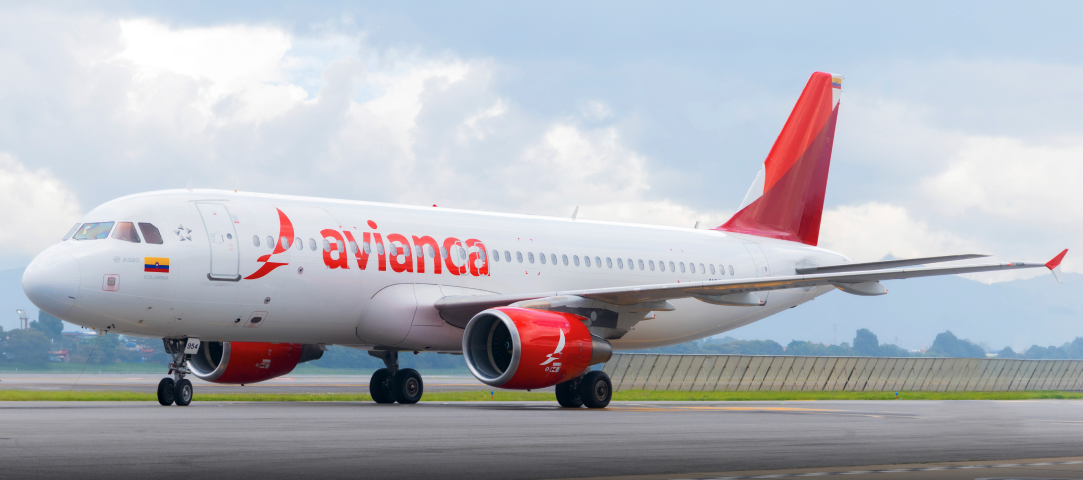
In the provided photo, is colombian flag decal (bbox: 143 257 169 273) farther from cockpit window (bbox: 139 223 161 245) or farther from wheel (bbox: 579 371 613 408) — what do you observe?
wheel (bbox: 579 371 613 408)

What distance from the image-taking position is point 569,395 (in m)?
22.3

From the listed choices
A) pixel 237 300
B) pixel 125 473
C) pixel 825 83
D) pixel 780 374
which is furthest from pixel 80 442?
pixel 780 374

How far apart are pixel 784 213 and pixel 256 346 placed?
15.6 metres

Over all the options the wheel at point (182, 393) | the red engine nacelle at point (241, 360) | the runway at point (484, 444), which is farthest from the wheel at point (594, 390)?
the wheel at point (182, 393)

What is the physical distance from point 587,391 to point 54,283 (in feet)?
32.4

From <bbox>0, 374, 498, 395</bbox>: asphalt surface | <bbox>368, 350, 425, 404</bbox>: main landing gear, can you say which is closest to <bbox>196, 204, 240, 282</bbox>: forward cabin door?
<bbox>368, 350, 425, 404</bbox>: main landing gear

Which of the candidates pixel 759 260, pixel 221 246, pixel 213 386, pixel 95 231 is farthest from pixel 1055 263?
pixel 213 386

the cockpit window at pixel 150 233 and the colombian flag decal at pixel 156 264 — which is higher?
the cockpit window at pixel 150 233

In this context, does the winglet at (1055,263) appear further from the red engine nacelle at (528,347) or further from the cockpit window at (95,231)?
the cockpit window at (95,231)

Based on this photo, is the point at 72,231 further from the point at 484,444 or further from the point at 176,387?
the point at 484,444

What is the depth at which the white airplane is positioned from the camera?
1927 cm

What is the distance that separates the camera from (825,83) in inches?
1287

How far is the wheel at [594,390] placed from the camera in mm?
22094

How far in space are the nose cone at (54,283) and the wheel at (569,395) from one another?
30.0 feet
